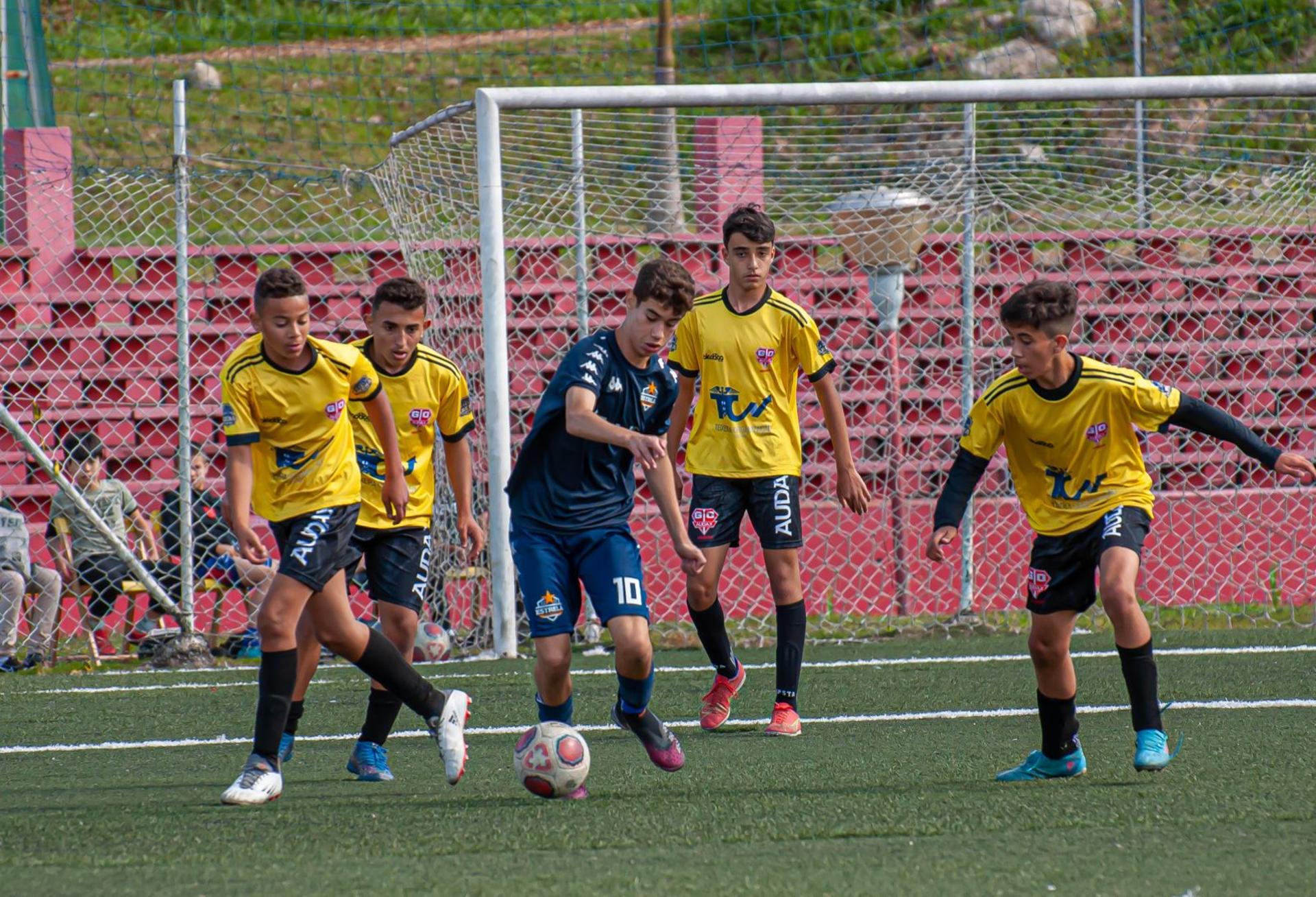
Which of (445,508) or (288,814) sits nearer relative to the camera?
(288,814)

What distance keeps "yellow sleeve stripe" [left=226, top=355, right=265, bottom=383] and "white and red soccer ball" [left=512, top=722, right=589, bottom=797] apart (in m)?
1.40

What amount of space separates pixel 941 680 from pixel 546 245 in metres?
4.71

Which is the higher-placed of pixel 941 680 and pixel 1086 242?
pixel 1086 242

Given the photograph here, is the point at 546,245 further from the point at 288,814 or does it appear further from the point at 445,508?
the point at 288,814

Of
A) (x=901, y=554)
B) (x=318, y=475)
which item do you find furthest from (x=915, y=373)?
(x=318, y=475)

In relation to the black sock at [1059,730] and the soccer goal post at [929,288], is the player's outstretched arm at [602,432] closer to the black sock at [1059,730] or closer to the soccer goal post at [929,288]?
the black sock at [1059,730]

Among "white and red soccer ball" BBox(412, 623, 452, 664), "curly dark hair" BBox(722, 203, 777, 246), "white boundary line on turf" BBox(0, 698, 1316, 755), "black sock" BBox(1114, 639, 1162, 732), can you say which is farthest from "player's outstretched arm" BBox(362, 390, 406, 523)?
"white and red soccer ball" BBox(412, 623, 452, 664)

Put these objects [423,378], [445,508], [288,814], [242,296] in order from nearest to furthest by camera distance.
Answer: [288,814]
[423,378]
[445,508]
[242,296]

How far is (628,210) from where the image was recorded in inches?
384

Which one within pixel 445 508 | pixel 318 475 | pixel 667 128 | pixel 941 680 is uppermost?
pixel 667 128

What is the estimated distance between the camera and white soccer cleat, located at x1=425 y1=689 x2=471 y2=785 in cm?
430

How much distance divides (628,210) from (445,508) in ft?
7.58

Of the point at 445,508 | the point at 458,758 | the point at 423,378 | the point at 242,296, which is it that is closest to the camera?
the point at 458,758

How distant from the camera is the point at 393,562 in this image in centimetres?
521
